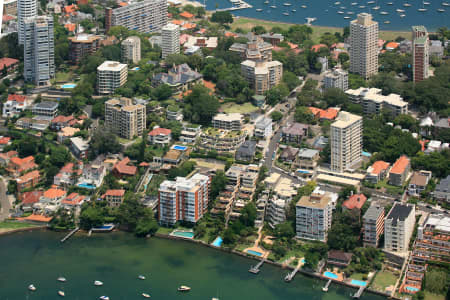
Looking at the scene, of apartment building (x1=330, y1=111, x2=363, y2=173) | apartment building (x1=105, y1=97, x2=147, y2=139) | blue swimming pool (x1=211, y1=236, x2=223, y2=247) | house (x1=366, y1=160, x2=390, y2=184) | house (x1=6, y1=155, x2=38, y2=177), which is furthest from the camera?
apartment building (x1=105, y1=97, x2=147, y2=139)

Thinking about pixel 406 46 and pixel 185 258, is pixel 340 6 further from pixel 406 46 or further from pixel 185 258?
pixel 185 258

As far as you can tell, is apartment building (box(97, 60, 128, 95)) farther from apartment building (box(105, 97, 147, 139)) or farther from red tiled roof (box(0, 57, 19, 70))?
red tiled roof (box(0, 57, 19, 70))

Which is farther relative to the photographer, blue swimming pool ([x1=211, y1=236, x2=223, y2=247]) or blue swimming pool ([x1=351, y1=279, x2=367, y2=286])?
blue swimming pool ([x1=211, y1=236, x2=223, y2=247])

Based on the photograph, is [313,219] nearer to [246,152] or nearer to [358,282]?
[358,282]

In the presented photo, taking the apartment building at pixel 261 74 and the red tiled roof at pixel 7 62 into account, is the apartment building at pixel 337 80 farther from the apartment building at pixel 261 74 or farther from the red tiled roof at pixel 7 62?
the red tiled roof at pixel 7 62

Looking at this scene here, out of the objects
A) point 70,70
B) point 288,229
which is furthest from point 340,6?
point 288,229

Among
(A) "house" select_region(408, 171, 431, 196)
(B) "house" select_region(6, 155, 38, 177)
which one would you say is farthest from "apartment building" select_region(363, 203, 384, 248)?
(B) "house" select_region(6, 155, 38, 177)
